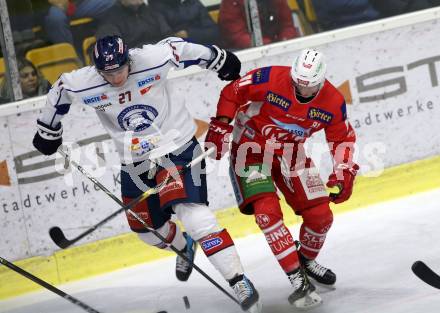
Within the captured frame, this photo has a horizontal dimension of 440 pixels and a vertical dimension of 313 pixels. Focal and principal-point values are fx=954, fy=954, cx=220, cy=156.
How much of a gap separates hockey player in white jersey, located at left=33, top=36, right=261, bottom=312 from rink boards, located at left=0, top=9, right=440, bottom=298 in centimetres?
115

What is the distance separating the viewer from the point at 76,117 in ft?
19.6

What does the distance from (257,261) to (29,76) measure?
1828mm

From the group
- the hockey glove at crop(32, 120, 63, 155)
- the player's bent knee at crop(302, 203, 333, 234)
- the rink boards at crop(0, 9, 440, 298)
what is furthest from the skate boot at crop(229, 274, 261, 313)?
the rink boards at crop(0, 9, 440, 298)

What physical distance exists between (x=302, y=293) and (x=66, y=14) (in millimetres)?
2513

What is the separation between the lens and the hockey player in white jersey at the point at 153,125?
14.1ft

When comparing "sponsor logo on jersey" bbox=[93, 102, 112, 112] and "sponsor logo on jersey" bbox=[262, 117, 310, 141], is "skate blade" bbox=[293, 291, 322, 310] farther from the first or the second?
"sponsor logo on jersey" bbox=[93, 102, 112, 112]

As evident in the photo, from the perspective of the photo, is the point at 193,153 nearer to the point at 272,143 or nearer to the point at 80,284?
the point at 272,143

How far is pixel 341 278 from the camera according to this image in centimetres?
492

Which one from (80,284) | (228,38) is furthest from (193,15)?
(80,284)

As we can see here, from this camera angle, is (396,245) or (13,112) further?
(13,112)

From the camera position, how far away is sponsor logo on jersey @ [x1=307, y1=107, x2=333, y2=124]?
14.5 ft

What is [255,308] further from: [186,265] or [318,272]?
[186,265]

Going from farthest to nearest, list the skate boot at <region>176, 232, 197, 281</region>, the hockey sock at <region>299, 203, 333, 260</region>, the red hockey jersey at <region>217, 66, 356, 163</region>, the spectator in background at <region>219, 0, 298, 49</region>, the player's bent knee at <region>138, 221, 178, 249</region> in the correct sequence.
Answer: the spectator in background at <region>219, 0, 298, 49</region> → the skate boot at <region>176, 232, 197, 281</region> → the player's bent knee at <region>138, 221, 178, 249</region> → the hockey sock at <region>299, 203, 333, 260</region> → the red hockey jersey at <region>217, 66, 356, 163</region>

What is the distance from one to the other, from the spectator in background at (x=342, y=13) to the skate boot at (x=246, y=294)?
2.51m
